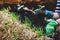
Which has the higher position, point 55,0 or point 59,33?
point 55,0

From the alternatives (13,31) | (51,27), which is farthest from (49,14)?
(13,31)

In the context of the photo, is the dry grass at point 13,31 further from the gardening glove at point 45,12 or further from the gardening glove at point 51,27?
the gardening glove at point 45,12

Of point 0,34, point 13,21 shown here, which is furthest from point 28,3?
point 0,34

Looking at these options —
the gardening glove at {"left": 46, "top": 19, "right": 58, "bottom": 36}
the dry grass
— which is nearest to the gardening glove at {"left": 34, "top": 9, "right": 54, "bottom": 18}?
the gardening glove at {"left": 46, "top": 19, "right": 58, "bottom": 36}

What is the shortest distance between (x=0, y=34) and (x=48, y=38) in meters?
0.68

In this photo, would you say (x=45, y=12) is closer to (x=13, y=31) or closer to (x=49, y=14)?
(x=49, y=14)

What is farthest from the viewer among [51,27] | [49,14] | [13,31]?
[49,14]

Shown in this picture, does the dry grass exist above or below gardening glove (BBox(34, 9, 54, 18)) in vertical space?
below

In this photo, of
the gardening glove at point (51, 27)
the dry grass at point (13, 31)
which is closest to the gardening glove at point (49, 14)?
the gardening glove at point (51, 27)

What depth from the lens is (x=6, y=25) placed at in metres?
2.86

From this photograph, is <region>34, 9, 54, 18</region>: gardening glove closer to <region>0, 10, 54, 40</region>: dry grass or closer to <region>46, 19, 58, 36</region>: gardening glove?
<region>46, 19, 58, 36</region>: gardening glove

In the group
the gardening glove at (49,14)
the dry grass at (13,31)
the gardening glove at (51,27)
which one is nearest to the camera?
the dry grass at (13,31)

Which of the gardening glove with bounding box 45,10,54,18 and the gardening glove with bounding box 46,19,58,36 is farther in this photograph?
the gardening glove with bounding box 45,10,54,18

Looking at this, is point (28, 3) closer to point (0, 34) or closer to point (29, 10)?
point (29, 10)
